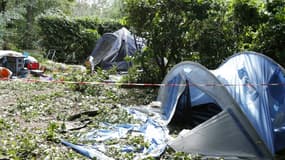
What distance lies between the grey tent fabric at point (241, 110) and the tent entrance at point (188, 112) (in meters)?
0.32

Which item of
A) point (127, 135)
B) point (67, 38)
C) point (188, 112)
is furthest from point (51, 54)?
point (127, 135)

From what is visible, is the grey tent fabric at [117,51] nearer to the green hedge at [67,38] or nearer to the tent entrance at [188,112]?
the green hedge at [67,38]

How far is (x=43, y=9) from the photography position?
616 inches

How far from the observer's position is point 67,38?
45.1 feet

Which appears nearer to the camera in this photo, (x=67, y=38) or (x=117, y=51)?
(x=117, y=51)

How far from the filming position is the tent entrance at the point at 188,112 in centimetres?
532

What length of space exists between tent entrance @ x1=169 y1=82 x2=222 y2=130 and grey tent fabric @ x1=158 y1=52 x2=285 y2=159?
315 mm

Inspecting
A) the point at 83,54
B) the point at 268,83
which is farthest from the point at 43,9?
the point at 268,83

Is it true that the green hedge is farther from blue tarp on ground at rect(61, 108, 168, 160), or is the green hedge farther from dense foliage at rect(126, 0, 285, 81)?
blue tarp on ground at rect(61, 108, 168, 160)

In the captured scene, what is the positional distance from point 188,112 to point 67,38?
946 cm

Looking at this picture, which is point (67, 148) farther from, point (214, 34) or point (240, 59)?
point (214, 34)

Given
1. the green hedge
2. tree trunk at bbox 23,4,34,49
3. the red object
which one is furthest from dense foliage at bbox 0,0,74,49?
the red object

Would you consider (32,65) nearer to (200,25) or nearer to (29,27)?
(200,25)

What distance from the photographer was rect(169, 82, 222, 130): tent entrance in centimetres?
532
